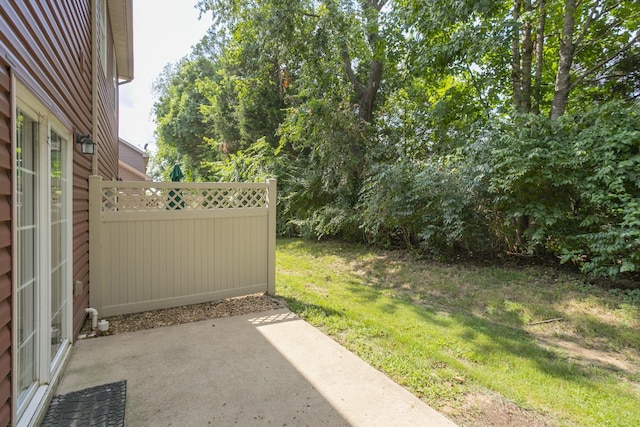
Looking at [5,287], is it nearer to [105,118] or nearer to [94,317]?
[94,317]

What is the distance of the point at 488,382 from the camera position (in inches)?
105

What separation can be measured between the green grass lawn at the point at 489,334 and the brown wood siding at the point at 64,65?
97.4 inches

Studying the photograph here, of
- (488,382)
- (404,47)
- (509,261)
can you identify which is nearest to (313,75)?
(404,47)

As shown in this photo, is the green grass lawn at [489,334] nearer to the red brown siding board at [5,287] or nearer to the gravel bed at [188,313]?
the gravel bed at [188,313]

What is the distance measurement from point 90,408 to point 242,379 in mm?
979

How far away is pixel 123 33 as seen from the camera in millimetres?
6703

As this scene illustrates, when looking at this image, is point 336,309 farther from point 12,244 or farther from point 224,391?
point 12,244

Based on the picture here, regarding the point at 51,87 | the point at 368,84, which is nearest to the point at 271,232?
the point at 51,87

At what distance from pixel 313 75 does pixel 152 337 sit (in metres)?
8.18

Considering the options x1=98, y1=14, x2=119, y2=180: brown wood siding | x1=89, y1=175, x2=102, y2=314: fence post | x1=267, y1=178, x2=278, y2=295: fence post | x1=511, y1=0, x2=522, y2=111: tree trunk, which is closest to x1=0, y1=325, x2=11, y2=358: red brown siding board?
x1=89, y1=175, x2=102, y2=314: fence post

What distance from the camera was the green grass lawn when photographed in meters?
2.46

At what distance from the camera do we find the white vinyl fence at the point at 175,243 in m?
3.80

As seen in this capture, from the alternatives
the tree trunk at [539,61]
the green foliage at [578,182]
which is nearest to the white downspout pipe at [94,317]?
the green foliage at [578,182]

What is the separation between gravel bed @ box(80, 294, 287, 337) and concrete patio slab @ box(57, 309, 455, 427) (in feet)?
0.70
